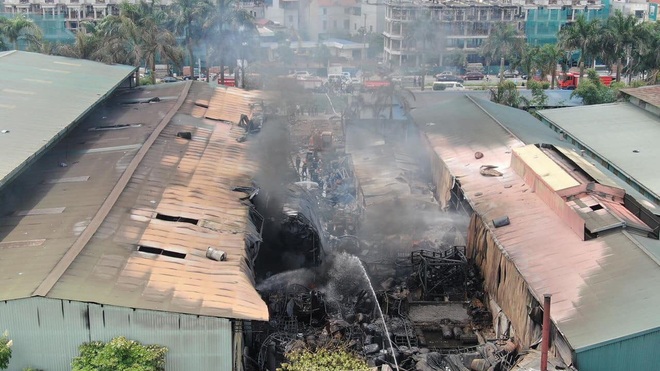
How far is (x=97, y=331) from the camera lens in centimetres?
1745

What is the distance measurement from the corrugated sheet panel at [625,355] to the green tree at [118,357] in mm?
9153

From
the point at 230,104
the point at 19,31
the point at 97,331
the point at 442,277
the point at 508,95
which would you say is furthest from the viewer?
the point at 508,95

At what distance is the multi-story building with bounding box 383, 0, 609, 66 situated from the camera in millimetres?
61094

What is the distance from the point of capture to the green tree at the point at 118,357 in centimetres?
1698

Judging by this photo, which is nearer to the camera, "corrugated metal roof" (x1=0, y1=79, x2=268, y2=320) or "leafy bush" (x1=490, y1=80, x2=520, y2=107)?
"corrugated metal roof" (x1=0, y1=79, x2=268, y2=320)

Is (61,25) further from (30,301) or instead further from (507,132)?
(30,301)

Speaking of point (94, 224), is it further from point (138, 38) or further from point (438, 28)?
point (438, 28)

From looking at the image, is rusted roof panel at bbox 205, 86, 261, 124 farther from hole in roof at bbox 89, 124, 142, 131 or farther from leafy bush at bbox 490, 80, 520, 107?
leafy bush at bbox 490, 80, 520, 107

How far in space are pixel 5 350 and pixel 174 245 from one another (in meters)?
5.21

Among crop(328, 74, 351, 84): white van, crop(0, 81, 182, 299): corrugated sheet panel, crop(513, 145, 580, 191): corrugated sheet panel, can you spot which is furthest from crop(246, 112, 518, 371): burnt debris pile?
crop(328, 74, 351, 84): white van

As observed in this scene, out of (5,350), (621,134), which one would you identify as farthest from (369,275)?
(621,134)

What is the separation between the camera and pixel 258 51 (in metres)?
58.9

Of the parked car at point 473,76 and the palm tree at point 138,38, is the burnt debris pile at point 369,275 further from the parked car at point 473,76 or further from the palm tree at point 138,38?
the parked car at point 473,76

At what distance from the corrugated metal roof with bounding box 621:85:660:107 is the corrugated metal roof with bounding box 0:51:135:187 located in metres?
26.4
